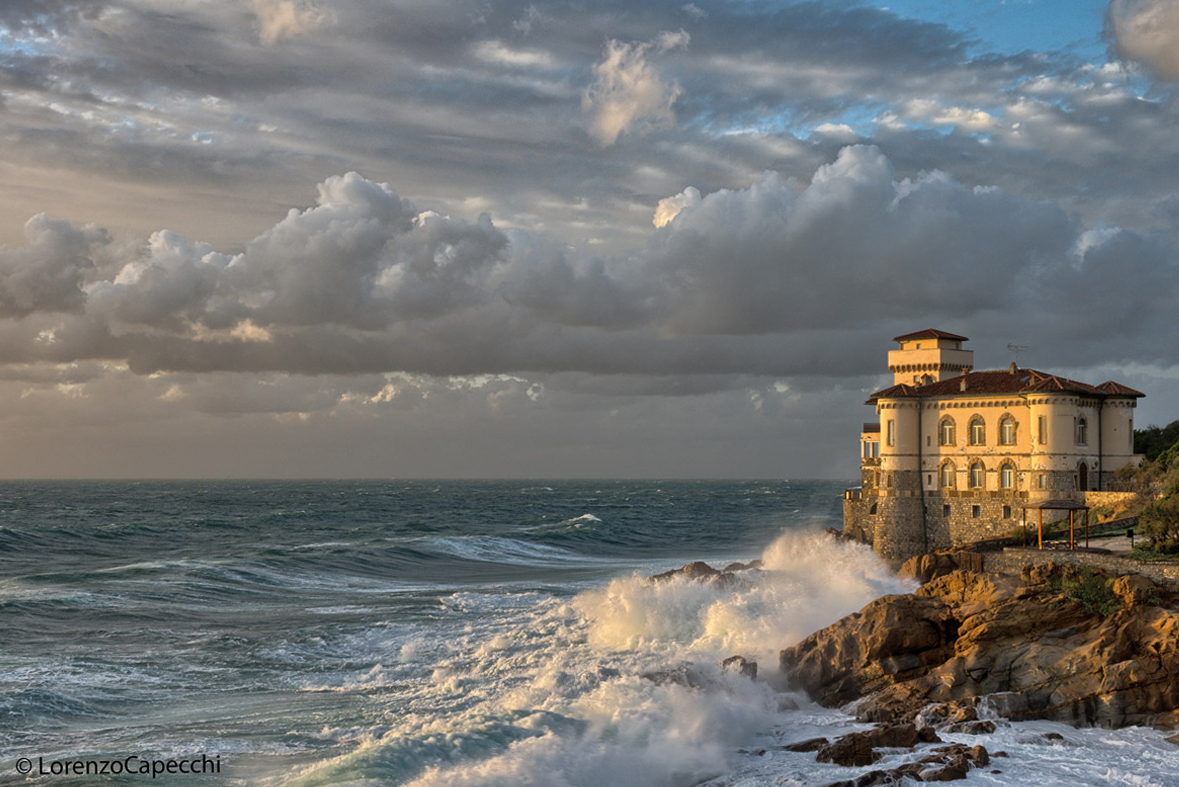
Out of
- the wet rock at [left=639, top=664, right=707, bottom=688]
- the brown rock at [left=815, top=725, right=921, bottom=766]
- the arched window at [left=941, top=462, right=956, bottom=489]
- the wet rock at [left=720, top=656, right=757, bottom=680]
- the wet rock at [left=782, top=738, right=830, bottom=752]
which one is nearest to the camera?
the brown rock at [left=815, top=725, right=921, bottom=766]

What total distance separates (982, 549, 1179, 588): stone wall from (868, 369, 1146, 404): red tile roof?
15.5m

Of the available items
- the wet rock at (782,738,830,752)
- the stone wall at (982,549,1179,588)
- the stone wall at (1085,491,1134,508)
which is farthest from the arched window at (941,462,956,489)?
the wet rock at (782,738,830,752)

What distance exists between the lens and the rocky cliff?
22.2m

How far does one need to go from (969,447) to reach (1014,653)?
2706 cm

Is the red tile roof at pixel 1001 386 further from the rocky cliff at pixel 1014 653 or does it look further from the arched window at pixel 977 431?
the rocky cliff at pixel 1014 653

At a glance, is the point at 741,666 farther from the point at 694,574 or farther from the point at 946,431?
the point at 946,431

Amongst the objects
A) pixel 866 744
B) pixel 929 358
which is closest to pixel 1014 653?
pixel 866 744

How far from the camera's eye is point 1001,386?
48.6 meters

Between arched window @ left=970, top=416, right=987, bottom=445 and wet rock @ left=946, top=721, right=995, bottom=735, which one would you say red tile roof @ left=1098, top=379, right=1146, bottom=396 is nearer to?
arched window @ left=970, top=416, right=987, bottom=445

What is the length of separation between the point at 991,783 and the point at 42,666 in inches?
957

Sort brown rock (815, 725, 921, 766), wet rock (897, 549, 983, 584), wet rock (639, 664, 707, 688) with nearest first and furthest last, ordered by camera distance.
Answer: brown rock (815, 725, 921, 766)
wet rock (639, 664, 707, 688)
wet rock (897, 549, 983, 584)

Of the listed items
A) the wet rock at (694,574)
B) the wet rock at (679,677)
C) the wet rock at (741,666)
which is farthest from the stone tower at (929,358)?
the wet rock at (679,677)

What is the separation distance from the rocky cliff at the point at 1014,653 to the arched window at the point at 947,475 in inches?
908

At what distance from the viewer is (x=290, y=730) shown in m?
21.6
